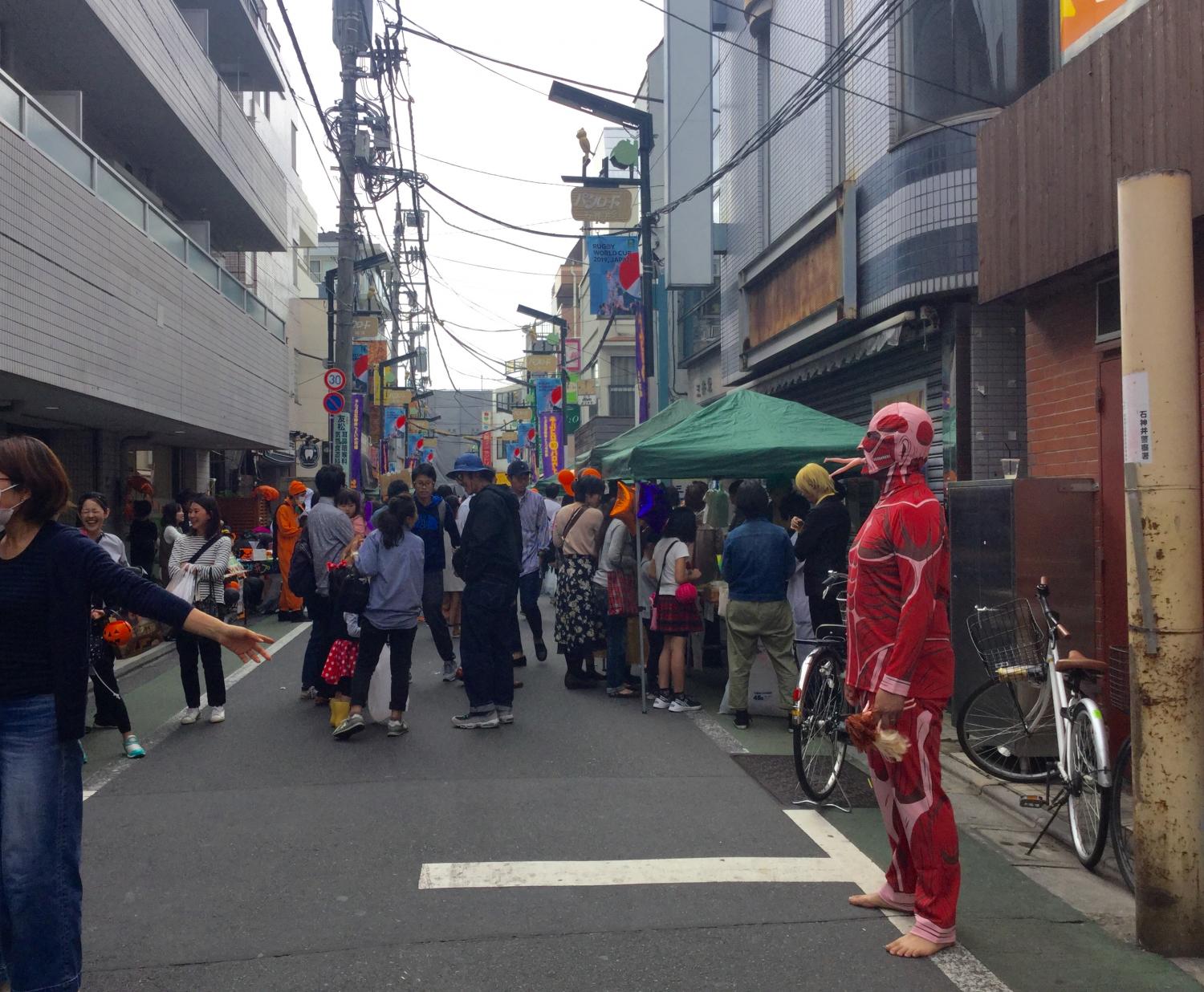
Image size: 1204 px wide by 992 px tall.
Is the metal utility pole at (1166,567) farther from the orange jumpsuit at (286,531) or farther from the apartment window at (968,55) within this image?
the orange jumpsuit at (286,531)

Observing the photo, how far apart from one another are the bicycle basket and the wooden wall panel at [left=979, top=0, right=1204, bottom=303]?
7.29 feet

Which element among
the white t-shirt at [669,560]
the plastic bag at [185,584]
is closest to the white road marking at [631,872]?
the white t-shirt at [669,560]

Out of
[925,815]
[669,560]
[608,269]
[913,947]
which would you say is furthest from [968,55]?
[608,269]

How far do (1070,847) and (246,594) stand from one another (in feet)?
39.8

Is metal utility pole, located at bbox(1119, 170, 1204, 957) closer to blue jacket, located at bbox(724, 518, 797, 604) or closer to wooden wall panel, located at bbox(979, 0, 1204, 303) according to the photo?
wooden wall panel, located at bbox(979, 0, 1204, 303)

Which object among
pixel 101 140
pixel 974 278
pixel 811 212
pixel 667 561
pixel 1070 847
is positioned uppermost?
pixel 101 140

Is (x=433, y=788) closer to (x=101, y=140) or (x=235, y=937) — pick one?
(x=235, y=937)

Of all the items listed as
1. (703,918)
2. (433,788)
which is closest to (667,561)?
(433,788)

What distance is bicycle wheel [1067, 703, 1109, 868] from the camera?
16.2 feet

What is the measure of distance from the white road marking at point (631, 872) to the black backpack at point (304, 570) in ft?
12.6

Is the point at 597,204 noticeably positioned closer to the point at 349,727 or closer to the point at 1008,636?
the point at 349,727

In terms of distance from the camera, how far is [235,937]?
423 centimetres

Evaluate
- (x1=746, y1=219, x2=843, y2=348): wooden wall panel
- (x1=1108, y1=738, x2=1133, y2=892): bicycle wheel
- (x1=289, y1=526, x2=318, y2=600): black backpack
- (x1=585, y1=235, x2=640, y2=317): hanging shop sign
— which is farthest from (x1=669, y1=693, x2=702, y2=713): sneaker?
(x1=585, y1=235, x2=640, y2=317): hanging shop sign

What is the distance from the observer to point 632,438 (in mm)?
12047
